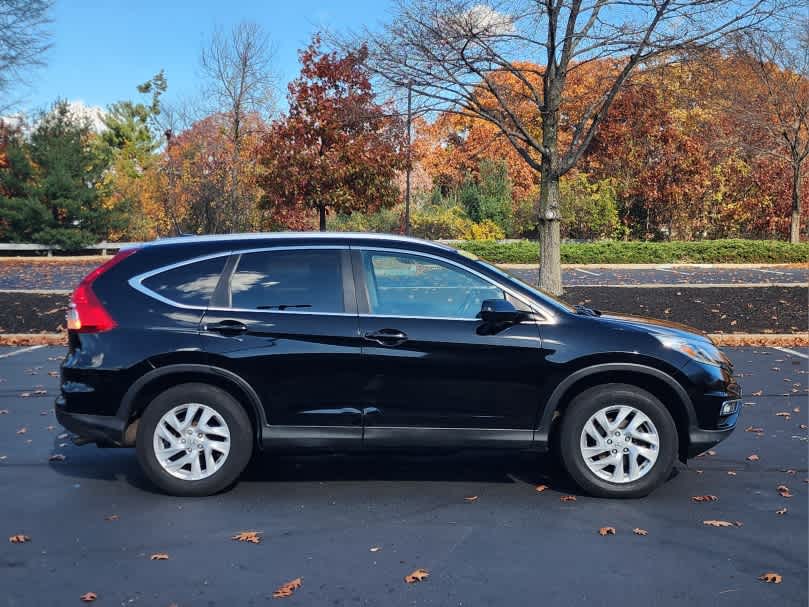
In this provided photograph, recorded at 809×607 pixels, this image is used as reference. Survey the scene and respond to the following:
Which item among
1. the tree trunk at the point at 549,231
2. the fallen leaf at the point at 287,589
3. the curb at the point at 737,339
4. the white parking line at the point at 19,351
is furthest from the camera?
the tree trunk at the point at 549,231

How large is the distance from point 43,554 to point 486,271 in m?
3.18

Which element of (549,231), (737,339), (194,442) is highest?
(549,231)

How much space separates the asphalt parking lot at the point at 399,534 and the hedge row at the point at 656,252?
77.4 ft

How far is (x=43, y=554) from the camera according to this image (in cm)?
453

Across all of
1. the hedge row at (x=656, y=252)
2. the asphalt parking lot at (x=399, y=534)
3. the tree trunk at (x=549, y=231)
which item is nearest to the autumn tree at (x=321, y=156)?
the hedge row at (x=656, y=252)

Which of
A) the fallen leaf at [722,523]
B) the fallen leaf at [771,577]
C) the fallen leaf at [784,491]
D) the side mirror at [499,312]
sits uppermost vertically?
the side mirror at [499,312]

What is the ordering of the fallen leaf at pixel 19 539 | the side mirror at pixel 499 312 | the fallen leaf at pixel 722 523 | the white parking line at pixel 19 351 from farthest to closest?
the white parking line at pixel 19 351 < the side mirror at pixel 499 312 < the fallen leaf at pixel 722 523 < the fallen leaf at pixel 19 539

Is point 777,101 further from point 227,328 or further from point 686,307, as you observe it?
point 227,328

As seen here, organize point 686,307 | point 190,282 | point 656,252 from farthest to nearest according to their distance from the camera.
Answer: point 656,252 → point 686,307 → point 190,282

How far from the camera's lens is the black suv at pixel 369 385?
556 centimetres

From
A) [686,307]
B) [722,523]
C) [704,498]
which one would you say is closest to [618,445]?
[704,498]

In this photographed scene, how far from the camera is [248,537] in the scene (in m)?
4.79

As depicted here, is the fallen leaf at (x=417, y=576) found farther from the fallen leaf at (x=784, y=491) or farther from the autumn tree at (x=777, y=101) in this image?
the autumn tree at (x=777, y=101)

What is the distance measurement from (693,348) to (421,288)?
1869 millimetres
